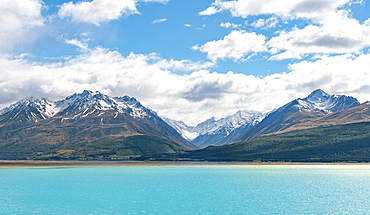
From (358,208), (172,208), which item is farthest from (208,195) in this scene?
(358,208)

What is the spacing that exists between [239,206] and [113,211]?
88.0 feet

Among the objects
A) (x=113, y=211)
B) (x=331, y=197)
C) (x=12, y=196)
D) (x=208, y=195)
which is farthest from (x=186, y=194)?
(x=12, y=196)

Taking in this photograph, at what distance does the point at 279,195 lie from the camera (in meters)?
98.6

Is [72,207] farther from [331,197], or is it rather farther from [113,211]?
[331,197]

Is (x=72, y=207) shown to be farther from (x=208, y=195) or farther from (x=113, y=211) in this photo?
(x=208, y=195)

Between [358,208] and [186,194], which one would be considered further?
[186,194]

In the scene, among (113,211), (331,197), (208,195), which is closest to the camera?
(113,211)

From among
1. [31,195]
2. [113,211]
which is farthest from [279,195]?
[31,195]

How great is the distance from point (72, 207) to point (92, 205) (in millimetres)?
4604

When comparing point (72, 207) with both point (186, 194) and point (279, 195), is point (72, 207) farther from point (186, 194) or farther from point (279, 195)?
point (279, 195)

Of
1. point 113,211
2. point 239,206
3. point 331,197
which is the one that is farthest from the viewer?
point 331,197

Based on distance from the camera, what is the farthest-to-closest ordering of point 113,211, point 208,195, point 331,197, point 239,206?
point 208,195 → point 331,197 → point 239,206 → point 113,211

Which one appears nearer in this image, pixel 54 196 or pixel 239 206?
pixel 239 206

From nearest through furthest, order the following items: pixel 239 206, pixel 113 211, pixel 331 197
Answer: pixel 113 211 → pixel 239 206 → pixel 331 197
